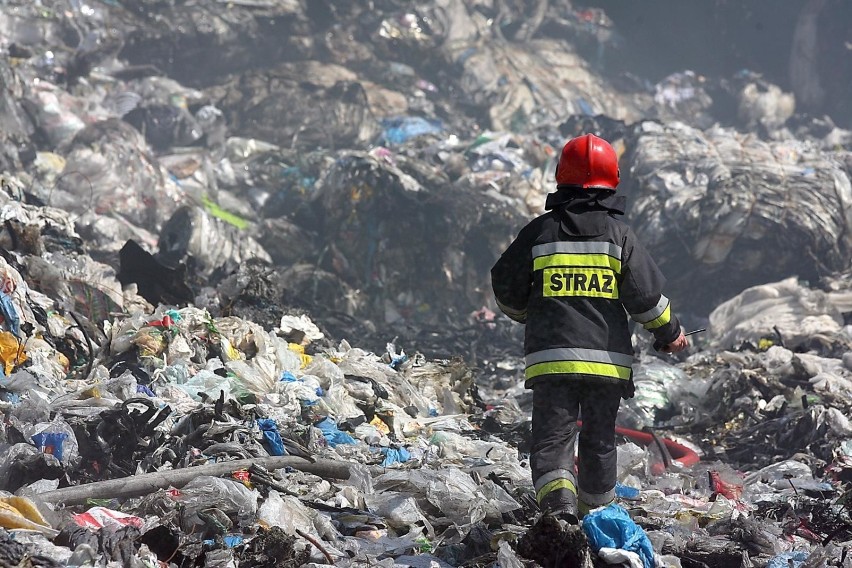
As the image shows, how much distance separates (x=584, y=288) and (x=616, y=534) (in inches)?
28.5

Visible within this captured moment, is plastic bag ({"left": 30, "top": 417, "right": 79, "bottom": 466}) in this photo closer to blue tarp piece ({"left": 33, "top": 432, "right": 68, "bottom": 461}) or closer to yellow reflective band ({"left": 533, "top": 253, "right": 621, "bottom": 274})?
blue tarp piece ({"left": 33, "top": 432, "right": 68, "bottom": 461})

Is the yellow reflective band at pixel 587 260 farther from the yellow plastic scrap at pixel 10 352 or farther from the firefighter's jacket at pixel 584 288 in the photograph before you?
the yellow plastic scrap at pixel 10 352

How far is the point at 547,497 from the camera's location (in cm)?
265

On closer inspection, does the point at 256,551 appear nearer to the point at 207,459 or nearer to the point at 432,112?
the point at 207,459

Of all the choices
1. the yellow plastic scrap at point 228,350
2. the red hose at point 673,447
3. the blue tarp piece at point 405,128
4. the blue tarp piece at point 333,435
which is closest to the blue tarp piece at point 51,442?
the blue tarp piece at point 333,435

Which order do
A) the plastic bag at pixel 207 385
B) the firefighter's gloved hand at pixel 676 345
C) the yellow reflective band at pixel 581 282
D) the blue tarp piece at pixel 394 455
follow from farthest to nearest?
1. the plastic bag at pixel 207 385
2. the blue tarp piece at pixel 394 455
3. the firefighter's gloved hand at pixel 676 345
4. the yellow reflective band at pixel 581 282

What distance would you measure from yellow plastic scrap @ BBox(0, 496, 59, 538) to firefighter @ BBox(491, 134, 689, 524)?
4.55 ft

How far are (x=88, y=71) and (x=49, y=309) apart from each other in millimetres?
6743

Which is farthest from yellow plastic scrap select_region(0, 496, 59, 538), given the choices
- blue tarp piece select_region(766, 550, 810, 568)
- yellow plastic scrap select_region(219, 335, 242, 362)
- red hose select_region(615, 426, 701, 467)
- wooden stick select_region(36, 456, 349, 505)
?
red hose select_region(615, 426, 701, 467)

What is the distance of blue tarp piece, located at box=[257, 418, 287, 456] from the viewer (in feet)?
11.7

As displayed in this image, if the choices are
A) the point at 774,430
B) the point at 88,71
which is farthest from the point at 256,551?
the point at 88,71

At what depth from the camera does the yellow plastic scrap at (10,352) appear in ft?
13.6

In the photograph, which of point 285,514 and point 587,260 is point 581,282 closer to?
point 587,260

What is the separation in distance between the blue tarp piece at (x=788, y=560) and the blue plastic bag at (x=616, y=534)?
1.53 ft
